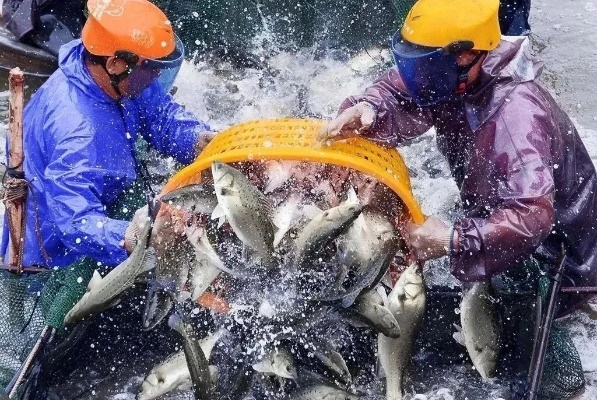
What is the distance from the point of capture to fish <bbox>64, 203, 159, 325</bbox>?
3961mm

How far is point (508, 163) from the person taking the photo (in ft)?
13.2

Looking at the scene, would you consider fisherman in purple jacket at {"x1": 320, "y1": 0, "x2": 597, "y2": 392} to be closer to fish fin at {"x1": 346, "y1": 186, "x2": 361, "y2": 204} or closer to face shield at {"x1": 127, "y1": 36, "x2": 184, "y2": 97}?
fish fin at {"x1": 346, "y1": 186, "x2": 361, "y2": 204}

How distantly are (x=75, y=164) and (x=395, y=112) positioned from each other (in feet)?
6.76

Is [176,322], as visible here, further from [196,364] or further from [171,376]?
[171,376]

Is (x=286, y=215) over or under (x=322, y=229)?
under

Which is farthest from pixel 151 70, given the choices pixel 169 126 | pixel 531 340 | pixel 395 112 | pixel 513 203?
pixel 531 340

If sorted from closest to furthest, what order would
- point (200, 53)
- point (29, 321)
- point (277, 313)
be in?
point (277, 313)
point (29, 321)
point (200, 53)

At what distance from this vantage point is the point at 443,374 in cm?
454

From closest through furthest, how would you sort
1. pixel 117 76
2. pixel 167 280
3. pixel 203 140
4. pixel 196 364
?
pixel 196 364 < pixel 167 280 < pixel 117 76 < pixel 203 140

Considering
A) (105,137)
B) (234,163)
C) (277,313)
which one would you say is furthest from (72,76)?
(277,313)

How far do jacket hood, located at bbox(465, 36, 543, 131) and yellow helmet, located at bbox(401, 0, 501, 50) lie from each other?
0.14 m

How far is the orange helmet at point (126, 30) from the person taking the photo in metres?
4.50

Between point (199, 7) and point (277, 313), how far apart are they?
15.2ft

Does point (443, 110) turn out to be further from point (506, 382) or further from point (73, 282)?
point (73, 282)
